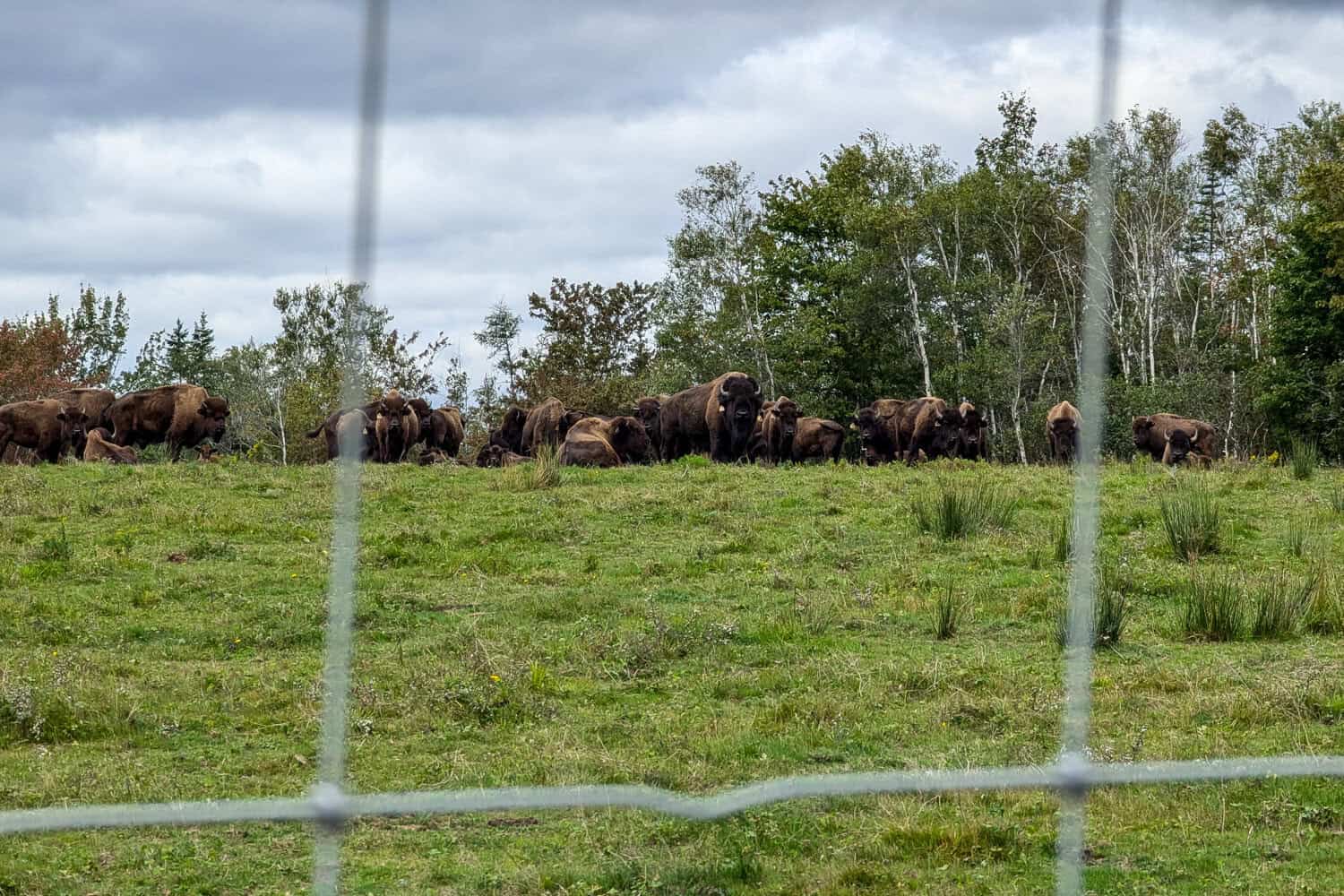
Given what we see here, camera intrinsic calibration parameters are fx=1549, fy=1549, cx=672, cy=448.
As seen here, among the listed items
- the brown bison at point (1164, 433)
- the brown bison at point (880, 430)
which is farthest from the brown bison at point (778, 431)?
the brown bison at point (1164, 433)

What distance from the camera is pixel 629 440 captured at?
1042 inches

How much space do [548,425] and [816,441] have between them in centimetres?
530

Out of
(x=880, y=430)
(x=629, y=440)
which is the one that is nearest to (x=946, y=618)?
(x=629, y=440)

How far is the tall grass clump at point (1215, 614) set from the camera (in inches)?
405

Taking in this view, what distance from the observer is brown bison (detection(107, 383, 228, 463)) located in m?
26.1

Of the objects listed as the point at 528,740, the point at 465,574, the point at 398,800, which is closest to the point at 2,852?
the point at 528,740

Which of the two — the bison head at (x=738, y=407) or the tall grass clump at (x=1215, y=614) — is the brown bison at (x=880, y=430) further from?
the tall grass clump at (x=1215, y=614)

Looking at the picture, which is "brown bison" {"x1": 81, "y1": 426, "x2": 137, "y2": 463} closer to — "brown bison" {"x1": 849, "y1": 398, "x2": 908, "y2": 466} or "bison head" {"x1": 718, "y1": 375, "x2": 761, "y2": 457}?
"bison head" {"x1": 718, "y1": 375, "x2": 761, "y2": 457}

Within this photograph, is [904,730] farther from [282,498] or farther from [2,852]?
[282,498]

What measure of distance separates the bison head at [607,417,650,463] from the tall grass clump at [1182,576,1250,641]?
53.0ft

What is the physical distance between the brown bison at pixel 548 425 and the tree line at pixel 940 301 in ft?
66.6

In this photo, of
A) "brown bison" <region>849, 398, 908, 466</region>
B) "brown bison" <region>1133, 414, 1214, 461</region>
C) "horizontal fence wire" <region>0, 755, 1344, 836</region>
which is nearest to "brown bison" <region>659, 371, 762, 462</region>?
"brown bison" <region>849, 398, 908, 466</region>

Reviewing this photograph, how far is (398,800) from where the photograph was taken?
283 centimetres

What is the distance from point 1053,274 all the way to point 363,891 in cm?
5246
